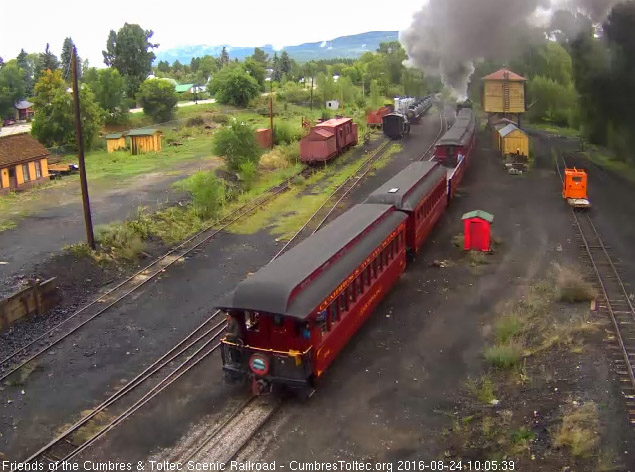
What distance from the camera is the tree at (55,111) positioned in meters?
49.4

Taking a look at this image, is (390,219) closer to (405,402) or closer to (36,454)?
(405,402)

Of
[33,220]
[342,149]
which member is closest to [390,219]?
[33,220]

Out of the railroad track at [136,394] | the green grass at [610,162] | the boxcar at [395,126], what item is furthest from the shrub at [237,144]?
the green grass at [610,162]

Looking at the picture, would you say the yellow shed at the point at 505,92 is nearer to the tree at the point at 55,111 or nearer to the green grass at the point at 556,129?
the green grass at the point at 556,129

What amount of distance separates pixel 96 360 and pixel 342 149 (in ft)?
112

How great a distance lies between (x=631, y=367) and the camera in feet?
44.2

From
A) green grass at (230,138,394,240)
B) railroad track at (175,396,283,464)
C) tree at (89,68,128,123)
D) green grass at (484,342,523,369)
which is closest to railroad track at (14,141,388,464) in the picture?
railroad track at (175,396,283,464)

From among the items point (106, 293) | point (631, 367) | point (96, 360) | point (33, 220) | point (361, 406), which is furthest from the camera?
point (33, 220)

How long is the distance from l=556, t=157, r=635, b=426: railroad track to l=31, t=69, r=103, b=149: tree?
133 feet

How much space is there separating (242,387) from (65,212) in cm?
1981

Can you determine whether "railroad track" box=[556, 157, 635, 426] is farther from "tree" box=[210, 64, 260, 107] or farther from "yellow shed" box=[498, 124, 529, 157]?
"tree" box=[210, 64, 260, 107]

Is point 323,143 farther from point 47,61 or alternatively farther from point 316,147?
point 47,61

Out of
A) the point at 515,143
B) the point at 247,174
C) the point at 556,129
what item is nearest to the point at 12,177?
the point at 247,174

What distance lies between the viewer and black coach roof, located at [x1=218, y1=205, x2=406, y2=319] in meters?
11.9
